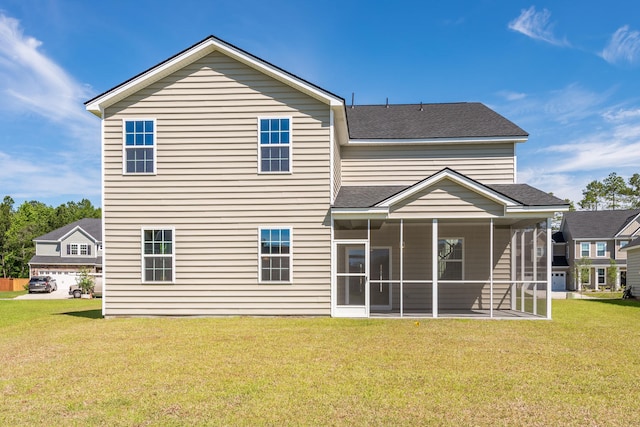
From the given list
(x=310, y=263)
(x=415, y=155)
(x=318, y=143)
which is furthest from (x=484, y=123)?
(x=310, y=263)

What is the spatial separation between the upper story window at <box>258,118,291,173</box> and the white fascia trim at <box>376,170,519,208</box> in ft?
9.92

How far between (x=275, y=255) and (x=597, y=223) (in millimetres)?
45762

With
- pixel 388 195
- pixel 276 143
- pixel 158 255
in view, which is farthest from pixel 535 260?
pixel 158 255

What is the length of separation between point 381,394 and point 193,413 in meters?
2.34

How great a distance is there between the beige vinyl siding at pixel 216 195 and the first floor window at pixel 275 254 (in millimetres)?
185

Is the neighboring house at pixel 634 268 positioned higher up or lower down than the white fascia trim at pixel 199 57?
lower down

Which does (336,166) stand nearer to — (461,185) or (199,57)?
(461,185)

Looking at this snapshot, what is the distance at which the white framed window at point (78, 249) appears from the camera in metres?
49.0

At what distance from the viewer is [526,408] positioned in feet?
18.6

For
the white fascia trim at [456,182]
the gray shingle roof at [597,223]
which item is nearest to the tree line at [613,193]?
the gray shingle roof at [597,223]

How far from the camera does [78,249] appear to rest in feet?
161

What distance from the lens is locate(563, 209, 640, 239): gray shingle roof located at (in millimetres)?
47188

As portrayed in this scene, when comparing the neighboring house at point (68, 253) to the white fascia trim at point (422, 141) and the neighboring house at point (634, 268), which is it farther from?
the neighboring house at point (634, 268)

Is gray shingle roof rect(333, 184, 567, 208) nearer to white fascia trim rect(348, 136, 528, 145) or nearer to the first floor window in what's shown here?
white fascia trim rect(348, 136, 528, 145)
